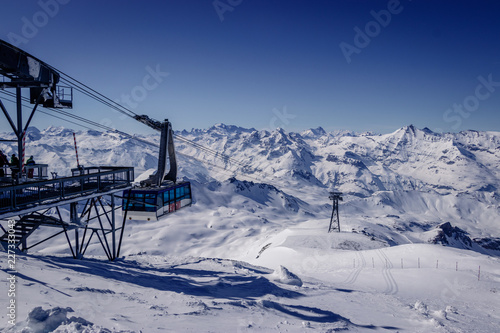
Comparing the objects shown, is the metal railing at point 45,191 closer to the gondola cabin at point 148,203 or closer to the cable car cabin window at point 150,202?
the gondola cabin at point 148,203

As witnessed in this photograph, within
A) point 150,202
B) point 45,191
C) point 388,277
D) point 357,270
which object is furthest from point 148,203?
point 388,277

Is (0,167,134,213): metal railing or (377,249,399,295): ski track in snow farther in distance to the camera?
(377,249,399,295): ski track in snow

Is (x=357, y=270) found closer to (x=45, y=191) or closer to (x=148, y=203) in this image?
(x=148, y=203)

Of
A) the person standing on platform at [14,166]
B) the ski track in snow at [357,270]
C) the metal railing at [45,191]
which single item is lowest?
the ski track in snow at [357,270]

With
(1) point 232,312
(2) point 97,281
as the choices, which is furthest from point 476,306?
(2) point 97,281

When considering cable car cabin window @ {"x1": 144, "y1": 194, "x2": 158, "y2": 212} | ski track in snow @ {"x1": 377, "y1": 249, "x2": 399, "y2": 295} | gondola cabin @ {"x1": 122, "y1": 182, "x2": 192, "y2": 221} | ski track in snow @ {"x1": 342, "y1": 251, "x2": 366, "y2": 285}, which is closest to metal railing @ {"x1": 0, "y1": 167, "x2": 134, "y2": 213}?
gondola cabin @ {"x1": 122, "y1": 182, "x2": 192, "y2": 221}

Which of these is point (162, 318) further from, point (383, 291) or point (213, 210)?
point (213, 210)

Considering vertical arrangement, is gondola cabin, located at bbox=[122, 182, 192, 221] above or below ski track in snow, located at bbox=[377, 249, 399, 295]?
above

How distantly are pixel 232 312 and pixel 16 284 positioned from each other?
8.51m

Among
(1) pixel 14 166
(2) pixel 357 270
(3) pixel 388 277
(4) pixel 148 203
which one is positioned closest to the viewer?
(1) pixel 14 166

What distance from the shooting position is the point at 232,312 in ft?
42.4

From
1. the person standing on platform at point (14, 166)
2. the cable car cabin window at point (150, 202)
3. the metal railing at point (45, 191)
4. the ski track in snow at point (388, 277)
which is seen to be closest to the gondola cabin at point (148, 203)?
the cable car cabin window at point (150, 202)

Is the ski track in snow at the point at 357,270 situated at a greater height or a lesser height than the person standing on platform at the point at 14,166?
lesser

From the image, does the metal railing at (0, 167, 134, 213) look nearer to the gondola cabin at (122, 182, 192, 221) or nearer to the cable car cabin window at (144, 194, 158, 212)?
the gondola cabin at (122, 182, 192, 221)
